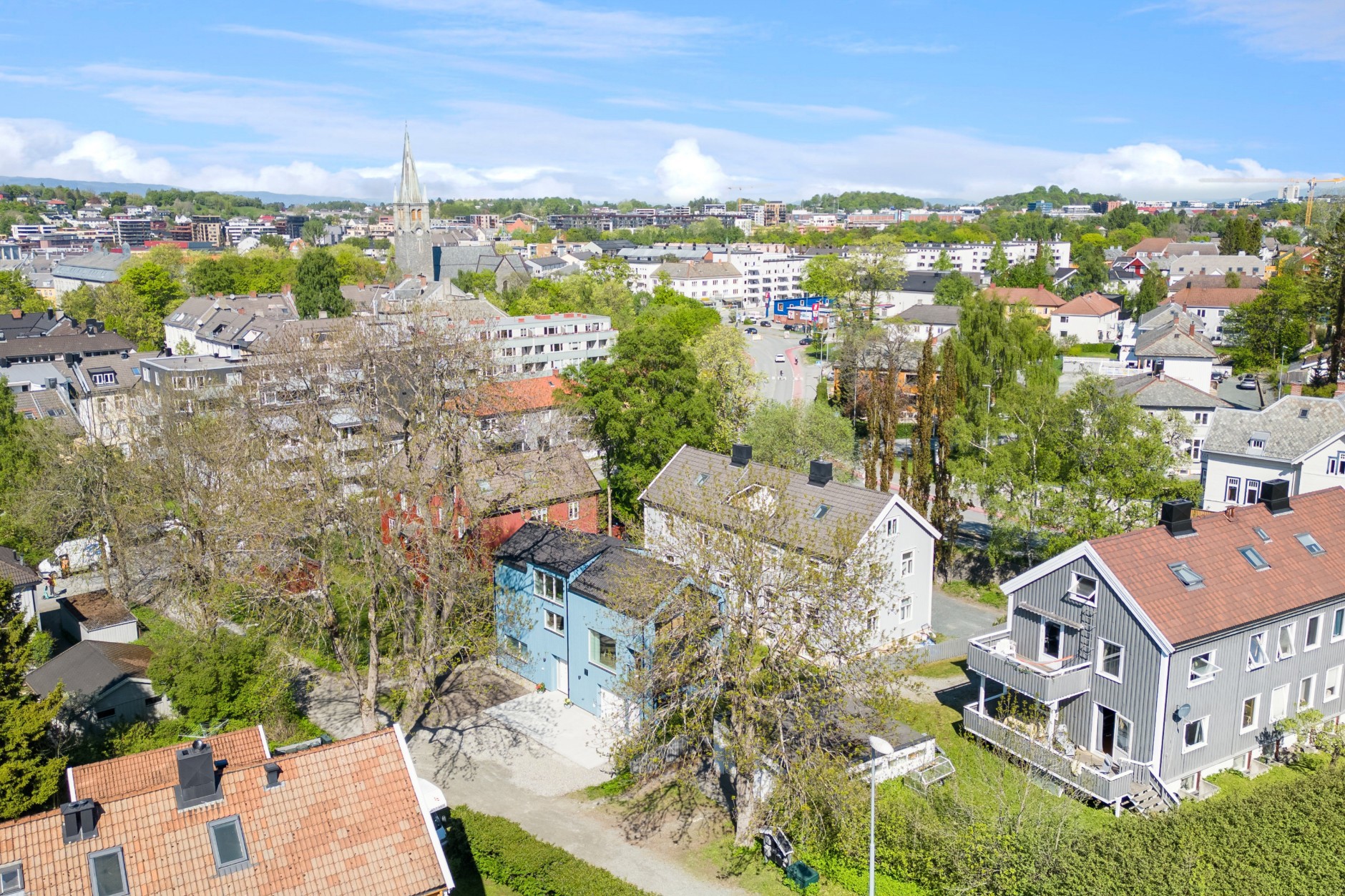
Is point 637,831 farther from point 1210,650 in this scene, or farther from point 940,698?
point 1210,650

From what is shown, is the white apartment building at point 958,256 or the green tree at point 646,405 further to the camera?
the white apartment building at point 958,256

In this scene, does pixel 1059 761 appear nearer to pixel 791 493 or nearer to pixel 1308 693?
pixel 1308 693

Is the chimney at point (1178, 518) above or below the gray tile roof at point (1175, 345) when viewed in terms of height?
below

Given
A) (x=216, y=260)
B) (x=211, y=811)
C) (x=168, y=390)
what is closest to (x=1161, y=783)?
(x=211, y=811)

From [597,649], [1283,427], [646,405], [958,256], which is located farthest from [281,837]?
[958,256]

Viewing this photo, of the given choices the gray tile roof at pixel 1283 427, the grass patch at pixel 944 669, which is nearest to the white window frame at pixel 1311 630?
the grass patch at pixel 944 669

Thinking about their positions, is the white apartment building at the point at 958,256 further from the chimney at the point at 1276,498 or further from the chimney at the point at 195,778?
the chimney at the point at 195,778
